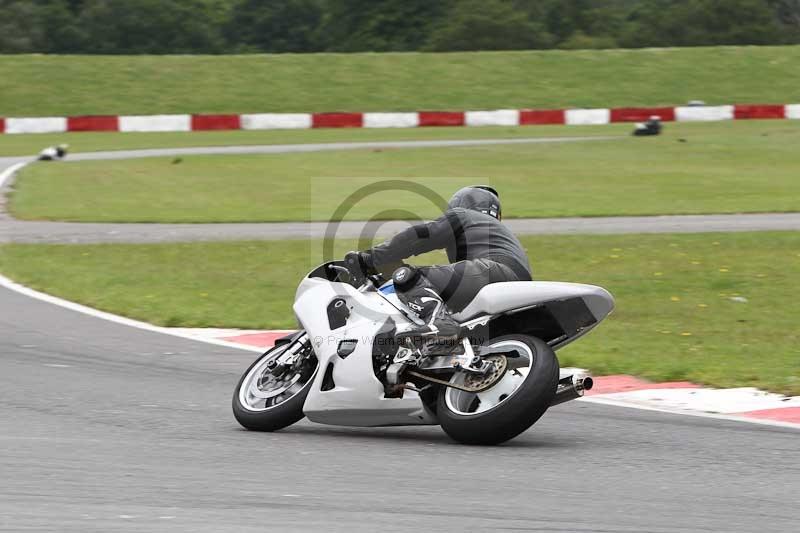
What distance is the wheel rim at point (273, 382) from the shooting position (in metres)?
7.09

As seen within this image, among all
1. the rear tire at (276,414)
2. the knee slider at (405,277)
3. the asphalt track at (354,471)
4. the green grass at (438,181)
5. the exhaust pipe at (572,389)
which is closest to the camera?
the asphalt track at (354,471)

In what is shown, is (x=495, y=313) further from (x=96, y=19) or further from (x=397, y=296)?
(x=96, y=19)

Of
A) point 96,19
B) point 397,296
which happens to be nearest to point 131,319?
point 397,296

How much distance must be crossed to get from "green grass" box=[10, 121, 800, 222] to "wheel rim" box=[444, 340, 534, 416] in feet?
31.3

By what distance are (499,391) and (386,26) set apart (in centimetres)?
7029

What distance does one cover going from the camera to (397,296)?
6.88 m

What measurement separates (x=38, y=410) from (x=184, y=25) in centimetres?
7187

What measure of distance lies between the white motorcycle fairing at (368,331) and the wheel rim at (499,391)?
17 cm

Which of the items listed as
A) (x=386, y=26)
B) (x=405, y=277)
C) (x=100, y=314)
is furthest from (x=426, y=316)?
(x=386, y=26)

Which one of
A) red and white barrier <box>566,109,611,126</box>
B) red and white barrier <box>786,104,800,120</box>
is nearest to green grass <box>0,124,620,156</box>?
red and white barrier <box>566,109,611,126</box>

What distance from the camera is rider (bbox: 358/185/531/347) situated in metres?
6.73

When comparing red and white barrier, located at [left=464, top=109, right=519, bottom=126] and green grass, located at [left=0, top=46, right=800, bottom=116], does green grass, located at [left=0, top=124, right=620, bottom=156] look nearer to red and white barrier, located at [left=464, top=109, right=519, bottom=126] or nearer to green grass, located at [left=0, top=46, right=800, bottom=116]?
red and white barrier, located at [left=464, top=109, right=519, bottom=126]

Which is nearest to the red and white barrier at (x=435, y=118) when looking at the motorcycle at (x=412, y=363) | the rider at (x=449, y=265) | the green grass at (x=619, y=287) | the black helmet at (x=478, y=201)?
the green grass at (x=619, y=287)

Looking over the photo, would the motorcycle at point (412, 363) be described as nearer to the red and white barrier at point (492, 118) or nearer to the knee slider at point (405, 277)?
the knee slider at point (405, 277)
